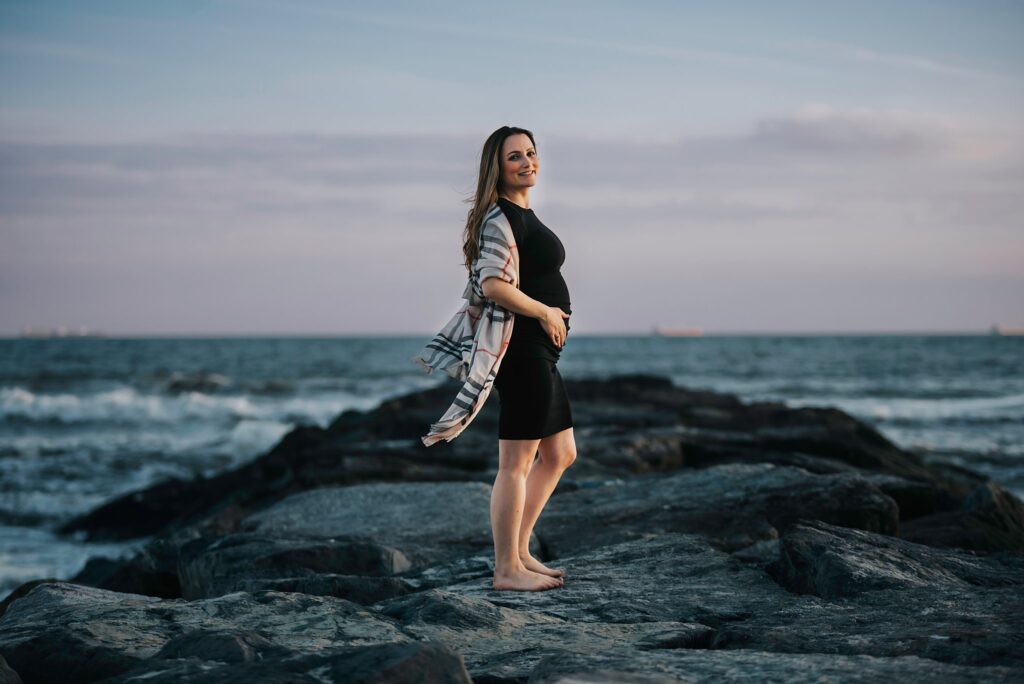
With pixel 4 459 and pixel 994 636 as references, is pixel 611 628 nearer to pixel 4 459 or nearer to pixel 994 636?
pixel 994 636

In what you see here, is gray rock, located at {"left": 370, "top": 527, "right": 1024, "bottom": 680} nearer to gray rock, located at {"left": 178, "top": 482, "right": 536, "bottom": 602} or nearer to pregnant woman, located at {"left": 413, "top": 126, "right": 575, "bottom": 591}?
pregnant woman, located at {"left": 413, "top": 126, "right": 575, "bottom": 591}

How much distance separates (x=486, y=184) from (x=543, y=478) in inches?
50.1

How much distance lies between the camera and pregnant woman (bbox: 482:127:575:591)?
4020mm

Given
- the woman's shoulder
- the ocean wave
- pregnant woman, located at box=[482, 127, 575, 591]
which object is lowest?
the ocean wave

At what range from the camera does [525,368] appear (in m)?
4.02

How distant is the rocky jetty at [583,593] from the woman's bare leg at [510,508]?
124mm

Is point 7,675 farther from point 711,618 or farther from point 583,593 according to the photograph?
point 711,618

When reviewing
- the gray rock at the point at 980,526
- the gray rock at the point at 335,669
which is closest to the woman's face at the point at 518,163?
the gray rock at the point at 335,669

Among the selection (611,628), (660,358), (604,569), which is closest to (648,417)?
(604,569)

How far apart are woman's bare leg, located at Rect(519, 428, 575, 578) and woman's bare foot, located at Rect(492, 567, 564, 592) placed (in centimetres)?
12

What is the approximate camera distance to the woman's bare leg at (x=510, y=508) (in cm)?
405

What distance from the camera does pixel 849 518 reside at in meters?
5.36

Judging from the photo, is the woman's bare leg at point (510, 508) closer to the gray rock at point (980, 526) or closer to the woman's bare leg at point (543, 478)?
the woman's bare leg at point (543, 478)

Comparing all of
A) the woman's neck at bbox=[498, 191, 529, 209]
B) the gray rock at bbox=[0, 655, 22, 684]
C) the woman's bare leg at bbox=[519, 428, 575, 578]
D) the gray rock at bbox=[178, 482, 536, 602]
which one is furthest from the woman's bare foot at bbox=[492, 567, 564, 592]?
the gray rock at bbox=[0, 655, 22, 684]
